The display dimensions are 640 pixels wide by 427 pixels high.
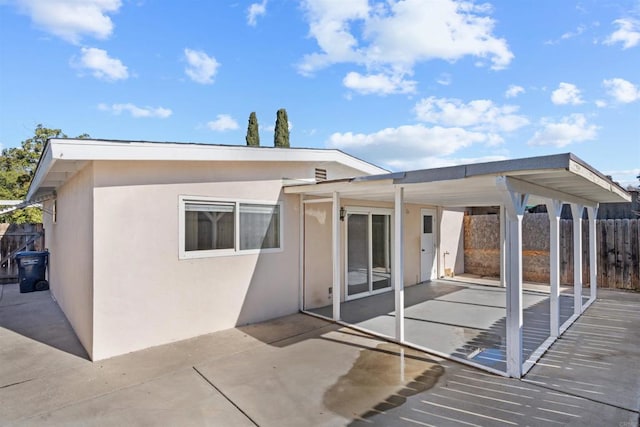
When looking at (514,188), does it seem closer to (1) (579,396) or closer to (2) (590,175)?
(2) (590,175)

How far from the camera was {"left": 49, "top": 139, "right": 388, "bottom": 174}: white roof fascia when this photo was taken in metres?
4.21

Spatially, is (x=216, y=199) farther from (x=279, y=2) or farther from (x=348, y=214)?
(x=279, y=2)

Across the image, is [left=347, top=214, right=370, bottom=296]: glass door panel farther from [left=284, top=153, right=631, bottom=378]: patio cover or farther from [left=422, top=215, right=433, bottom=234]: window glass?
[left=422, top=215, right=433, bottom=234]: window glass

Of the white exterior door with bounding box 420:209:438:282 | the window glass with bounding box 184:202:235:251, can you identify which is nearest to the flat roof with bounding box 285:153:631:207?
the window glass with bounding box 184:202:235:251

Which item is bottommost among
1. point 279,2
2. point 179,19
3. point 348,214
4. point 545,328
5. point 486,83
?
point 545,328

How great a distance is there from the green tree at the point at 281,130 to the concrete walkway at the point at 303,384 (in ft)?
53.7

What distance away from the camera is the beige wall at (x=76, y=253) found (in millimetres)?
4820

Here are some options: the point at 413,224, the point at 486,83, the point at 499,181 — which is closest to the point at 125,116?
the point at 413,224

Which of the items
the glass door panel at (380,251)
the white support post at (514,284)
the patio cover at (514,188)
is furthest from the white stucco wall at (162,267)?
the white support post at (514,284)

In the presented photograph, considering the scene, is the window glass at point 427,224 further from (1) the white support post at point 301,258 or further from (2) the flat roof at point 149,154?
(1) the white support post at point 301,258

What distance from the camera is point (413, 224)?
10.2 meters

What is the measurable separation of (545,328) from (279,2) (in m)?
9.25

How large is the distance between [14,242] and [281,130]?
13.7 meters

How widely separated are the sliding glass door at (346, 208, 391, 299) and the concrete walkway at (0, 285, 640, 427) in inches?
98.1
